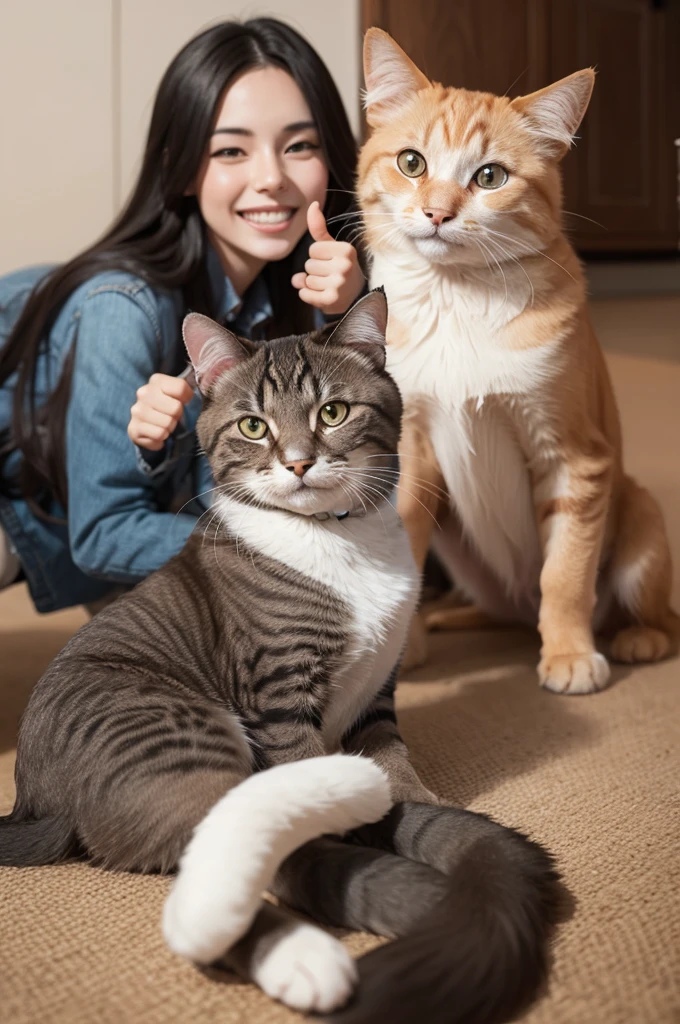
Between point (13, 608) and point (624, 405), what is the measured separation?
5.38ft

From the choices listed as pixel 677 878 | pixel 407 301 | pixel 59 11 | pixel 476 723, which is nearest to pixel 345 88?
pixel 59 11

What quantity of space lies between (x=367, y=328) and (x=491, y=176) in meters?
0.42

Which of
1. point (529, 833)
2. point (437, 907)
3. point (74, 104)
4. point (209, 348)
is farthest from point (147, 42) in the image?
point (437, 907)

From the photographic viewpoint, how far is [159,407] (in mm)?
1287

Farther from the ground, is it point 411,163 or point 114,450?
point 411,163

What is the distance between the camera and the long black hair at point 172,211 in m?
1.61

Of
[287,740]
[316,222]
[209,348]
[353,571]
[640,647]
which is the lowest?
[640,647]

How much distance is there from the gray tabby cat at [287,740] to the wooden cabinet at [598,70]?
7.11ft

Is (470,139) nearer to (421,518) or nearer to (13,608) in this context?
(421,518)

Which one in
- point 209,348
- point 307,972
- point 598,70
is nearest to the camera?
point 307,972

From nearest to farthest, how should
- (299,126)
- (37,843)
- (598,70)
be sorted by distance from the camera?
(37,843) < (299,126) < (598,70)

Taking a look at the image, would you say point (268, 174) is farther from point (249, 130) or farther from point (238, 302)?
point (238, 302)

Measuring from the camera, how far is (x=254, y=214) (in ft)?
5.28

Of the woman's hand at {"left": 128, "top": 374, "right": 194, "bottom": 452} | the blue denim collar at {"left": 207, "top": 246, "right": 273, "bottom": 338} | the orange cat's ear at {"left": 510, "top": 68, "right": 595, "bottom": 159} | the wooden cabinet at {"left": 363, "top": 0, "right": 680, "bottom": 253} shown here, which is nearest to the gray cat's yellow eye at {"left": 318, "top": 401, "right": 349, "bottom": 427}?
the woman's hand at {"left": 128, "top": 374, "right": 194, "bottom": 452}
